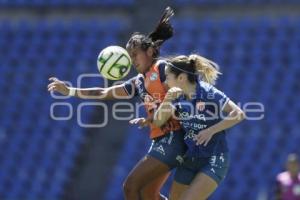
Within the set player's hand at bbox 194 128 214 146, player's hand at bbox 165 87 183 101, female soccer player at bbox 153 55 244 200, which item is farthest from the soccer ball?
player's hand at bbox 194 128 214 146

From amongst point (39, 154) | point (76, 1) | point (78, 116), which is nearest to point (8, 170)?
point (39, 154)

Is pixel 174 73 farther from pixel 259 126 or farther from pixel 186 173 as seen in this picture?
pixel 259 126

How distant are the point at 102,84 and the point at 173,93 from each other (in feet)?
31.4

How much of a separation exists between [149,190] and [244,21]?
979 cm

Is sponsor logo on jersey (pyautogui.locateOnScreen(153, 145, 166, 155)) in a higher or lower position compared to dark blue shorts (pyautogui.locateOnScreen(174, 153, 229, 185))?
higher

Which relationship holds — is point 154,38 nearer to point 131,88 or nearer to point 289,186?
point 131,88

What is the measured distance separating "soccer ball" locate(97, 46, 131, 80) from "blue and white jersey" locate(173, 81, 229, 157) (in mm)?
788

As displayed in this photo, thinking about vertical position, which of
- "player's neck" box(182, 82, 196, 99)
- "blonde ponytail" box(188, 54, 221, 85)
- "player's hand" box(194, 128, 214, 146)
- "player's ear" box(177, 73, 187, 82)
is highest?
"blonde ponytail" box(188, 54, 221, 85)

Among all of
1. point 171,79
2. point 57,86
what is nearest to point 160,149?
point 171,79

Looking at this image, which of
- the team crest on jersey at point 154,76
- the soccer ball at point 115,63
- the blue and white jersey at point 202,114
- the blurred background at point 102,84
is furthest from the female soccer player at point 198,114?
the blurred background at point 102,84

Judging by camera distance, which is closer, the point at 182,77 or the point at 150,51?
the point at 182,77

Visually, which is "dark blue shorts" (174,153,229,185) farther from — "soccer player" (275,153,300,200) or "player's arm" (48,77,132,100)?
"soccer player" (275,153,300,200)

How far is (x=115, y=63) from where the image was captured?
26.6ft

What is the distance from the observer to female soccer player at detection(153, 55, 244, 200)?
292 inches
